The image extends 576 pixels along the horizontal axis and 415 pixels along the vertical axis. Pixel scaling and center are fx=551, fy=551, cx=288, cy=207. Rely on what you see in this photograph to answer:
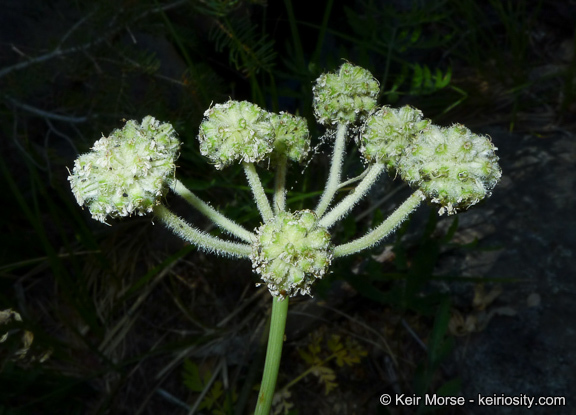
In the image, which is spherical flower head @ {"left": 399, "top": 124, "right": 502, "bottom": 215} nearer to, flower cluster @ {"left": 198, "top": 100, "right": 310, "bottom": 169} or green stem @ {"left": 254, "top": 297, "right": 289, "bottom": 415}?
flower cluster @ {"left": 198, "top": 100, "right": 310, "bottom": 169}

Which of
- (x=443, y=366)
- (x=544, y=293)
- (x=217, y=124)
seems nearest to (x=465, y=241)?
(x=544, y=293)

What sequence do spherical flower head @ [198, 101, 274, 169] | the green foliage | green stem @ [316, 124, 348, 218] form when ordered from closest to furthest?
spherical flower head @ [198, 101, 274, 169] → green stem @ [316, 124, 348, 218] → the green foliage

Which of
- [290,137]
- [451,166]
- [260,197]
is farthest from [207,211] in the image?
[451,166]

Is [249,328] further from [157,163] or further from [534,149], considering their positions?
[534,149]

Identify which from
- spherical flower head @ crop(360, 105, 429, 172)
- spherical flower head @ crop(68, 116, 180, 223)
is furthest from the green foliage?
spherical flower head @ crop(68, 116, 180, 223)

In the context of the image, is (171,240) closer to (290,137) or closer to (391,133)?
(290,137)

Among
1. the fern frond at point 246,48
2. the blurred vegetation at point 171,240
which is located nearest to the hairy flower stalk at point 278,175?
the blurred vegetation at point 171,240

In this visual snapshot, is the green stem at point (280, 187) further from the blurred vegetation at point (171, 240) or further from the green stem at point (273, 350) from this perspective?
the blurred vegetation at point (171, 240)
